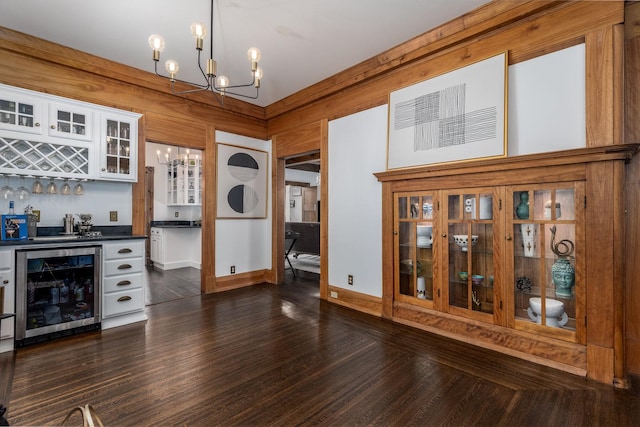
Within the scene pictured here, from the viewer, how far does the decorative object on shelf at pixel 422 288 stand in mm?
3289

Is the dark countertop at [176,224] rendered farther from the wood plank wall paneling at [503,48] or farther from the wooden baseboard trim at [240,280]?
the wood plank wall paneling at [503,48]

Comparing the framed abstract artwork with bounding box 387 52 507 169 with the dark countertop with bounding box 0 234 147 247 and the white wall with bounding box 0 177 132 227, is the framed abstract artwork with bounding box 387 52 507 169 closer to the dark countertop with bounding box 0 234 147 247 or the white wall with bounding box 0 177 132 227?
the dark countertop with bounding box 0 234 147 247

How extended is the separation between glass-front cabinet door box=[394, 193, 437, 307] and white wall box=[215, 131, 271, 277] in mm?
2632

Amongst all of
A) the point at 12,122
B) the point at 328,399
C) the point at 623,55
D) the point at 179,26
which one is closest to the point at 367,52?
the point at 179,26

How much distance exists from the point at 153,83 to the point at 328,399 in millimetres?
4218

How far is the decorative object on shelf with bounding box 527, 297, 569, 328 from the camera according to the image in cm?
246

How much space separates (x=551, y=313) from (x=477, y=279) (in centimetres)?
60

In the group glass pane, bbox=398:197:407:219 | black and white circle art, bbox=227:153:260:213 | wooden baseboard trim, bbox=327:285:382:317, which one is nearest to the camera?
glass pane, bbox=398:197:407:219

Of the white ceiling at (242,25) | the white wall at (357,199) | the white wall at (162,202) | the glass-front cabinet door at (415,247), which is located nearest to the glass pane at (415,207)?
the glass-front cabinet door at (415,247)

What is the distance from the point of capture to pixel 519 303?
8.69 ft

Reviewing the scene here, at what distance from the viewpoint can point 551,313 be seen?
8.16ft

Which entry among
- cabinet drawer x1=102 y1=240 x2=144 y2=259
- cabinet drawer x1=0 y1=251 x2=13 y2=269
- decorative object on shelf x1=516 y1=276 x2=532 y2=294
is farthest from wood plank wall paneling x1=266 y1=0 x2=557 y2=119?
cabinet drawer x1=0 y1=251 x2=13 y2=269

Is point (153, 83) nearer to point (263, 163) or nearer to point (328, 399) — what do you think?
point (263, 163)

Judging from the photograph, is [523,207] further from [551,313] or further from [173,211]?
[173,211]
